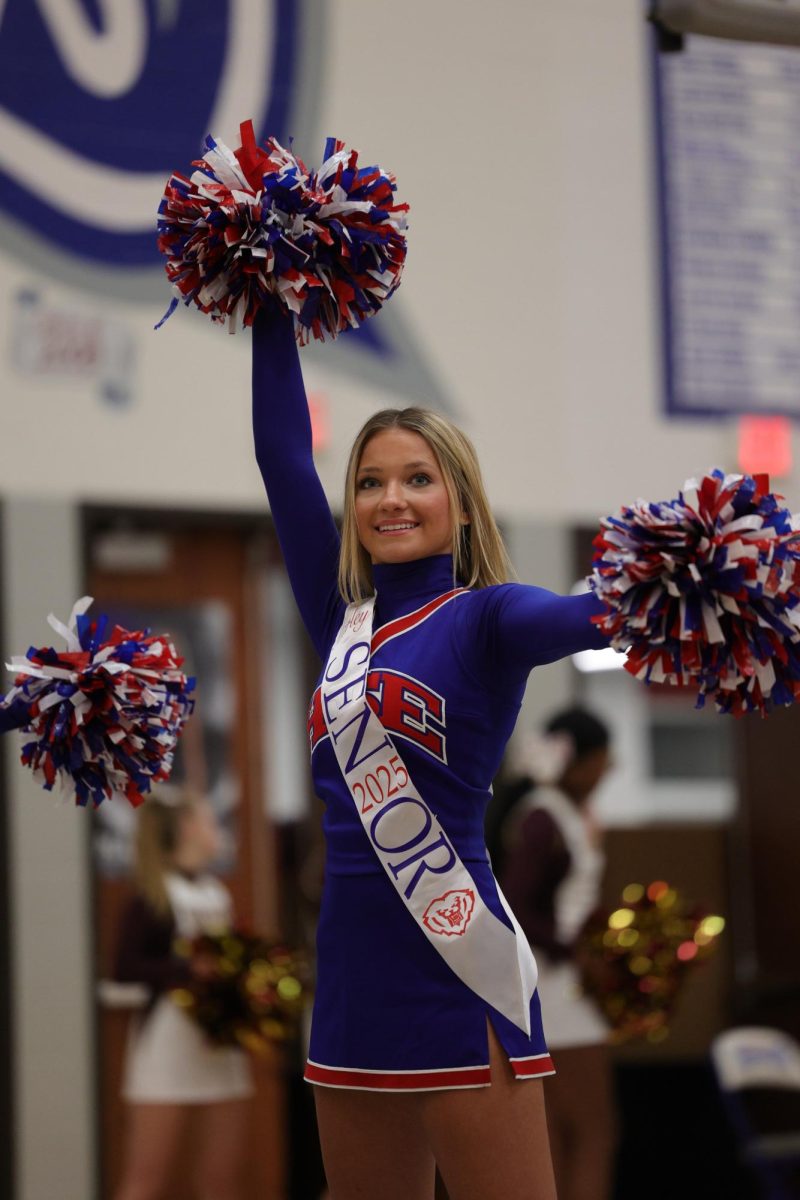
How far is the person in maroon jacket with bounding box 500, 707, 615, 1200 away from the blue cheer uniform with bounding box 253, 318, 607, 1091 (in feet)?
7.42

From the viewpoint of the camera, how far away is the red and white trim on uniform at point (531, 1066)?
206 centimetres

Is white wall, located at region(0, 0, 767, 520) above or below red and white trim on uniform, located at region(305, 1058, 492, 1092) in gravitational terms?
above

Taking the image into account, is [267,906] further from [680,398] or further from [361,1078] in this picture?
[361,1078]

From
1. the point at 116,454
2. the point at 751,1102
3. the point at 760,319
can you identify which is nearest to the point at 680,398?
the point at 760,319

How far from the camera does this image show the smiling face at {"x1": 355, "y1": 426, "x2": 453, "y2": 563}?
2.21m

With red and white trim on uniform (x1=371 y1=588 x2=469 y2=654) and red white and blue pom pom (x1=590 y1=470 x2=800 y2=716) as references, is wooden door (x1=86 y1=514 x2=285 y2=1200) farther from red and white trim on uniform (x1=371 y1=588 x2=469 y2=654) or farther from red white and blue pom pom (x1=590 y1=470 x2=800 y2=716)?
red white and blue pom pom (x1=590 y1=470 x2=800 y2=716)

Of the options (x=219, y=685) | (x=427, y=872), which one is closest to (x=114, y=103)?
(x=219, y=685)

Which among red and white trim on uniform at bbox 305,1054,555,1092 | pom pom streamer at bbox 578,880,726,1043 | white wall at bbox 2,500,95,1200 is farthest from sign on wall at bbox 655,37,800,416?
red and white trim on uniform at bbox 305,1054,555,1092

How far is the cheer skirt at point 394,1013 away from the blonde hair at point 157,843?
2634 mm

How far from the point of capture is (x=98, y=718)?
2.42 metres

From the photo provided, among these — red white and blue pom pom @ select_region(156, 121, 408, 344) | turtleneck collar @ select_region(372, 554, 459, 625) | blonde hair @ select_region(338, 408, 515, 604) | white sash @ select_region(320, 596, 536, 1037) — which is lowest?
white sash @ select_region(320, 596, 536, 1037)

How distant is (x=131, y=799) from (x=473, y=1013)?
0.61 m

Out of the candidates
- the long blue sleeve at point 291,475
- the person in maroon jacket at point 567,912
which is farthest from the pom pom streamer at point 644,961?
the long blue sleeve at point 291,475

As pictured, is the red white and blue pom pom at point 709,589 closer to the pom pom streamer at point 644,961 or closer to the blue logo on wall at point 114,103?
the pom pom streamer at point 644,961
